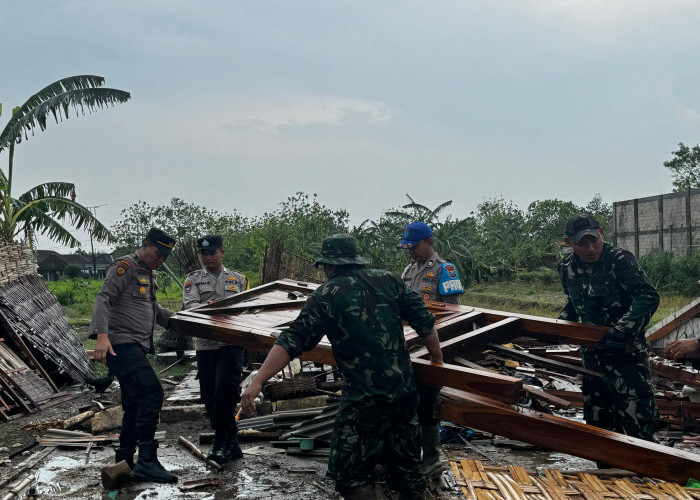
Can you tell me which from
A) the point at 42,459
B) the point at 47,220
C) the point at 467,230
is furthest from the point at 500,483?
the point at 467,230

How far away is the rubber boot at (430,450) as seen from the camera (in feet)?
13.3

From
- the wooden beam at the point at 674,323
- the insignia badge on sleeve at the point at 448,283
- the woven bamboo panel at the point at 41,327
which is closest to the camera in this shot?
the insignia badge on sleeve at the point at 448,283

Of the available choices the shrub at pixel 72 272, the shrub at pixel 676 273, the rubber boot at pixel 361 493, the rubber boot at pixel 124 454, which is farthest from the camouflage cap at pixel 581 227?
the shrub at pixel 72 272

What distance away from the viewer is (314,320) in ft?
11.6

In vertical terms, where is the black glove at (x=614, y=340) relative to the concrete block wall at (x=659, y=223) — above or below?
below

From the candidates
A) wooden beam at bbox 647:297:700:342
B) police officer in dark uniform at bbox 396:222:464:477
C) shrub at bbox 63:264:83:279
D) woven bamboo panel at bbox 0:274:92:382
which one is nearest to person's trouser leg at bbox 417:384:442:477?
police officer in dark uniform at bbox 396:222:464:477

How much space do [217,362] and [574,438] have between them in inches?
135

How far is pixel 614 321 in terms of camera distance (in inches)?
187

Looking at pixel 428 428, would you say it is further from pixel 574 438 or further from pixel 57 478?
pixel 57 478

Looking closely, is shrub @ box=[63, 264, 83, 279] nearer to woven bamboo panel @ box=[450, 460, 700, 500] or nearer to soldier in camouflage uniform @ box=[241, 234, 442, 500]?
soldier in camouflage uniform @ box=[241, 234, 442, 500]

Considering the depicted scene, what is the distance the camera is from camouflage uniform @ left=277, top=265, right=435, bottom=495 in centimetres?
347

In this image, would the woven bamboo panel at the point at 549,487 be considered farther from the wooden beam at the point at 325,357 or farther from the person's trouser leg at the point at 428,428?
the wooden beam at the point at 325,357

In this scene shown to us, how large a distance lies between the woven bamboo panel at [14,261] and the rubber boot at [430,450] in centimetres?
819

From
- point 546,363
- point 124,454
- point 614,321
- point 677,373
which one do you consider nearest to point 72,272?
point 124,454
